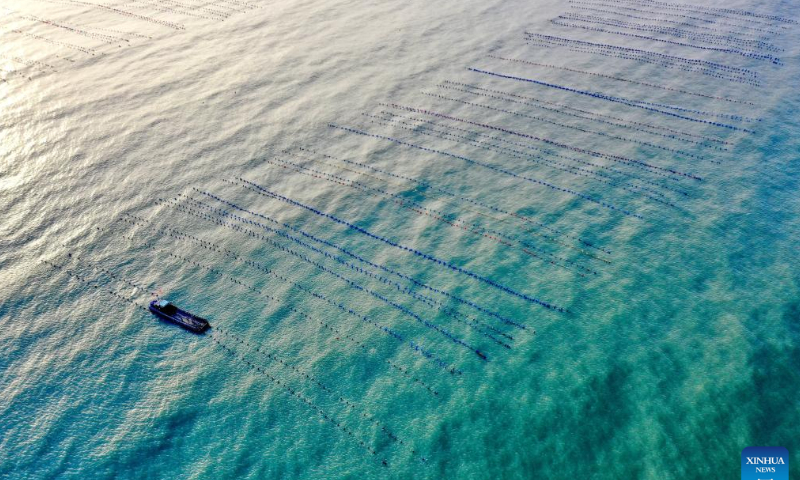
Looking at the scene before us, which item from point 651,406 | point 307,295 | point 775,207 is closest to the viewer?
point 651,406

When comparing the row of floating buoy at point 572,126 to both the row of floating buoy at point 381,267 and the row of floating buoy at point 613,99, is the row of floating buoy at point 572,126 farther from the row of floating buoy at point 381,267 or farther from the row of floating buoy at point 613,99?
the row of floating buoy at point 381,267

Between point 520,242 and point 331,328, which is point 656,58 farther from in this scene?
point 331,328

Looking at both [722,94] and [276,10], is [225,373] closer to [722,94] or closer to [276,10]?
[722,94]

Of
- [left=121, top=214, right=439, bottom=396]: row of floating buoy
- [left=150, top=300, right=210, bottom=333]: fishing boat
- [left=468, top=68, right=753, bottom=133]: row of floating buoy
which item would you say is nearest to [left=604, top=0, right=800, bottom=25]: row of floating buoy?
[left=468, top=68, right=753, bottom=133]: row of floating buoy

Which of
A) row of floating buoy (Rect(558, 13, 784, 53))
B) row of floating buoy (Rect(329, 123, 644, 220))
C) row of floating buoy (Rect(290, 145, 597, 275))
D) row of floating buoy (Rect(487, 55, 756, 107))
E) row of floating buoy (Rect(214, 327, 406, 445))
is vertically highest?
row of floating buoy (Rect(558, 13, 784, 53))

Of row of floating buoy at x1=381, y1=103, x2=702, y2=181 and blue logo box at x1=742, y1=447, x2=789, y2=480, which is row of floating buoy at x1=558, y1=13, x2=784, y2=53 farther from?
blue logo box at x1=742, y1=447, x2=789, y2=480

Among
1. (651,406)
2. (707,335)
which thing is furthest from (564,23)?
(651,406)
